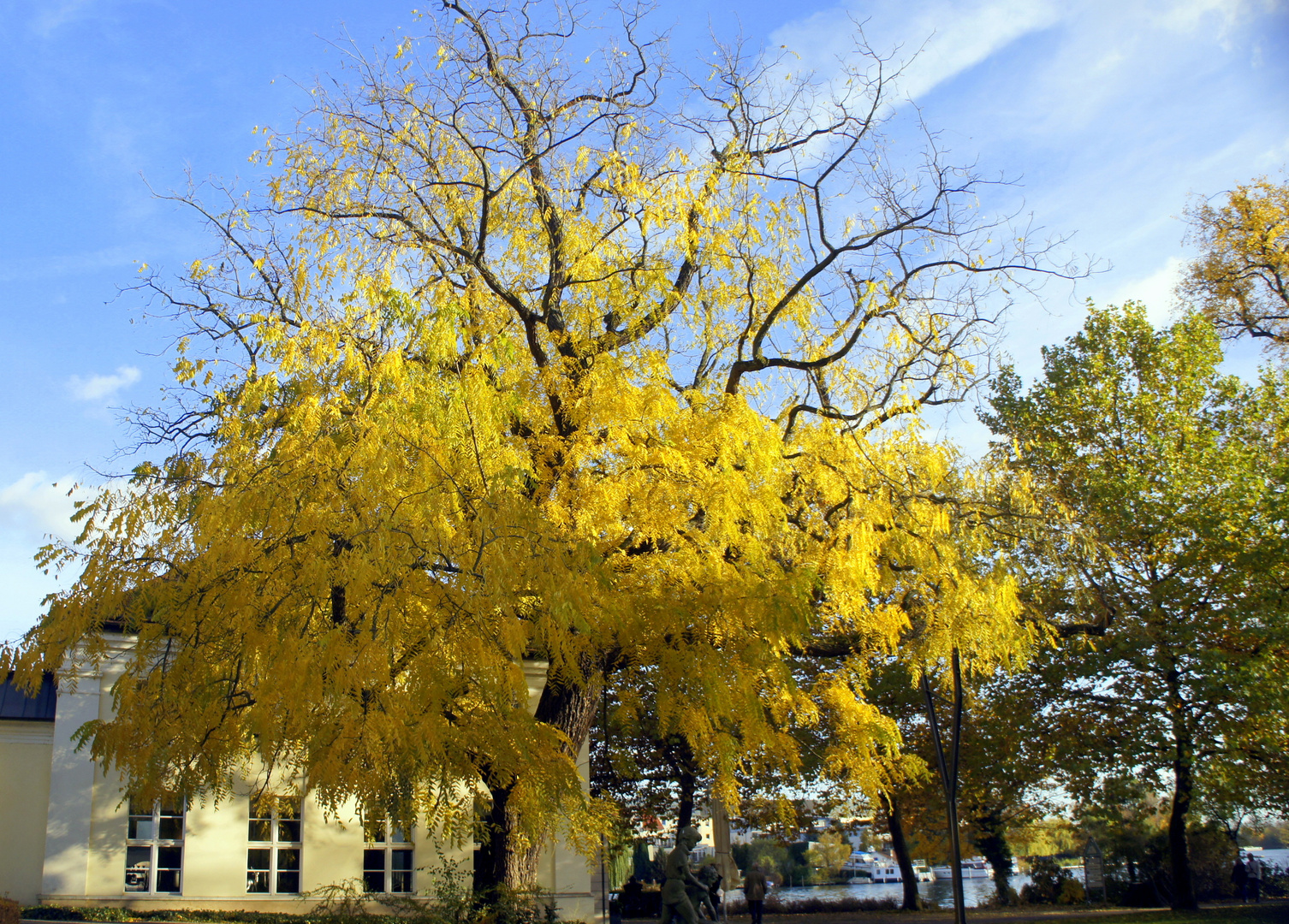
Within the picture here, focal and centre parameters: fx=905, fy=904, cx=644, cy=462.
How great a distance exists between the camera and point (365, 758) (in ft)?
23.2

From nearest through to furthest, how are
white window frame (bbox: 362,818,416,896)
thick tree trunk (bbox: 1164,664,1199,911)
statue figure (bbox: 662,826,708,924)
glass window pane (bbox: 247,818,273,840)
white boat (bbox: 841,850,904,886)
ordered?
statue figure (bbox: 662,826,708,924)
glass window pane (bbox: 247,818,273,840)
white window frame (bbox: 362,818,416,896)
thick tree trunk (bbox: 1164,664,1199,911)
white boat (bbox: 841,850,904,886)

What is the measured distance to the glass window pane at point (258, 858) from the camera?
14.9 meters

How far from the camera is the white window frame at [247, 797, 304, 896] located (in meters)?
14.8

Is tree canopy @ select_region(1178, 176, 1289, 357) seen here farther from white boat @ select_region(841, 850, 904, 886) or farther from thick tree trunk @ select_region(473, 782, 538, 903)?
white boat @ select_region(841, 850, 904, 886)

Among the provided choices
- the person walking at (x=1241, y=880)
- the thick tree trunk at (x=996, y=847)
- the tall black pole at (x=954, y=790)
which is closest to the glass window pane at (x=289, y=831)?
the tall black pole at (x=954, y=790)

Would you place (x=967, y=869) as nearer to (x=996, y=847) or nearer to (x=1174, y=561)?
(x=996, y=847)

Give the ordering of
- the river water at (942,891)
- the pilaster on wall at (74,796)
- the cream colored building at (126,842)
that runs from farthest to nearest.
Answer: the river water at (942,891), the cream colored building at (126,842), the pilaster on wall at (74,796)

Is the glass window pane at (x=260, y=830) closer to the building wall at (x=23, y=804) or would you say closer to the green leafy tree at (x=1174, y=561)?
the building wall at (x=23, y=804)

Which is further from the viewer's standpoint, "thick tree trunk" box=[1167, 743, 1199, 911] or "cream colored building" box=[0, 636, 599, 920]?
"thick tree trunk" box=[1167, 743, 1199, 911]

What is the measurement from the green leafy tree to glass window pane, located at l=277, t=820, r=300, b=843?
1419 cm

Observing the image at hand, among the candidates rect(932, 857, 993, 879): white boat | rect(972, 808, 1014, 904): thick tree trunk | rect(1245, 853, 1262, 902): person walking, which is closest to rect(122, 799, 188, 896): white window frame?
rect(972, 808, 1014, 904): thick tree trunk

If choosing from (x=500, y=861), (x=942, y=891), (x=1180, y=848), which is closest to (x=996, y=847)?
(x=942, y=891)

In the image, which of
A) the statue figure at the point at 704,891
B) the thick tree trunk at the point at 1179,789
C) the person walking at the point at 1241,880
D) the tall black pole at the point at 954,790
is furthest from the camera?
the person walking at the point at 1241,880

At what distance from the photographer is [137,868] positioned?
564 inches
